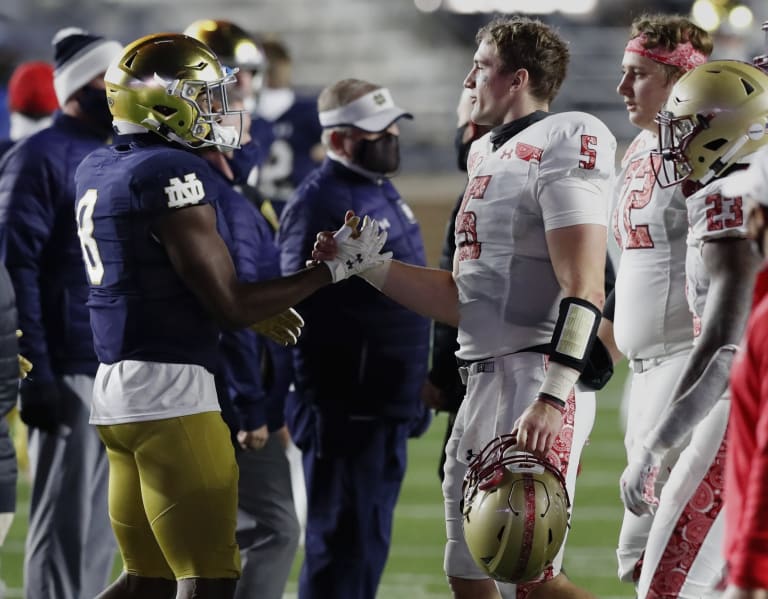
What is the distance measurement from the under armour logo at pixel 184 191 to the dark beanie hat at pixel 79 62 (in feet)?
5.35

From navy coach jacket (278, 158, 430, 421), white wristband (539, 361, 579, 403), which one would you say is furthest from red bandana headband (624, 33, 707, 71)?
white wristband (539, 361, 579, 403)

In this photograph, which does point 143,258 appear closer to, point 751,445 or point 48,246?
point 48,246

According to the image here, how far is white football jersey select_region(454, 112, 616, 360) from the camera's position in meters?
3.61

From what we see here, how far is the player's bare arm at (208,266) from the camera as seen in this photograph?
354 centimetres

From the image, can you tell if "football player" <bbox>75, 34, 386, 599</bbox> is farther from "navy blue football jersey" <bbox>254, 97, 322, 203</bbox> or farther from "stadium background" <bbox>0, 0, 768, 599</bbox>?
"stadium background" <bbox>0, 0, 768, 599</bbox>

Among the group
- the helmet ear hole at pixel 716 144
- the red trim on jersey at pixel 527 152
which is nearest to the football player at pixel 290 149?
the red trim on jersey at pixel 527 152

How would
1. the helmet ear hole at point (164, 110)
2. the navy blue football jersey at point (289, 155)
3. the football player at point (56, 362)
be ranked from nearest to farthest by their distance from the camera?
the helmet ear hole at point (164, 110), the football player at point (56, 362), the navy blue football jersey at point (289, 155)

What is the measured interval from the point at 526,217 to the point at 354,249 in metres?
0.48

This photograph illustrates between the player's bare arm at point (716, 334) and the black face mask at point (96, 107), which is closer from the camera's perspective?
the player's bare arm at point (716, 334)

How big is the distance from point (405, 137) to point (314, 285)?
1437cm

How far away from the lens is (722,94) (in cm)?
349

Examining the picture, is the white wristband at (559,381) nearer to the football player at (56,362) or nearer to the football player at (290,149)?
the football player at (56,362)

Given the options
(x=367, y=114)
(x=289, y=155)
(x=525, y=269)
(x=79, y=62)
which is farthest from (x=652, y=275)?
(x=289, y=155)

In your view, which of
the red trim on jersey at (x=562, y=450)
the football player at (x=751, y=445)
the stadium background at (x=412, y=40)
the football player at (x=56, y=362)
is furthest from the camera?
the stadium background at (x=412, y=40)
